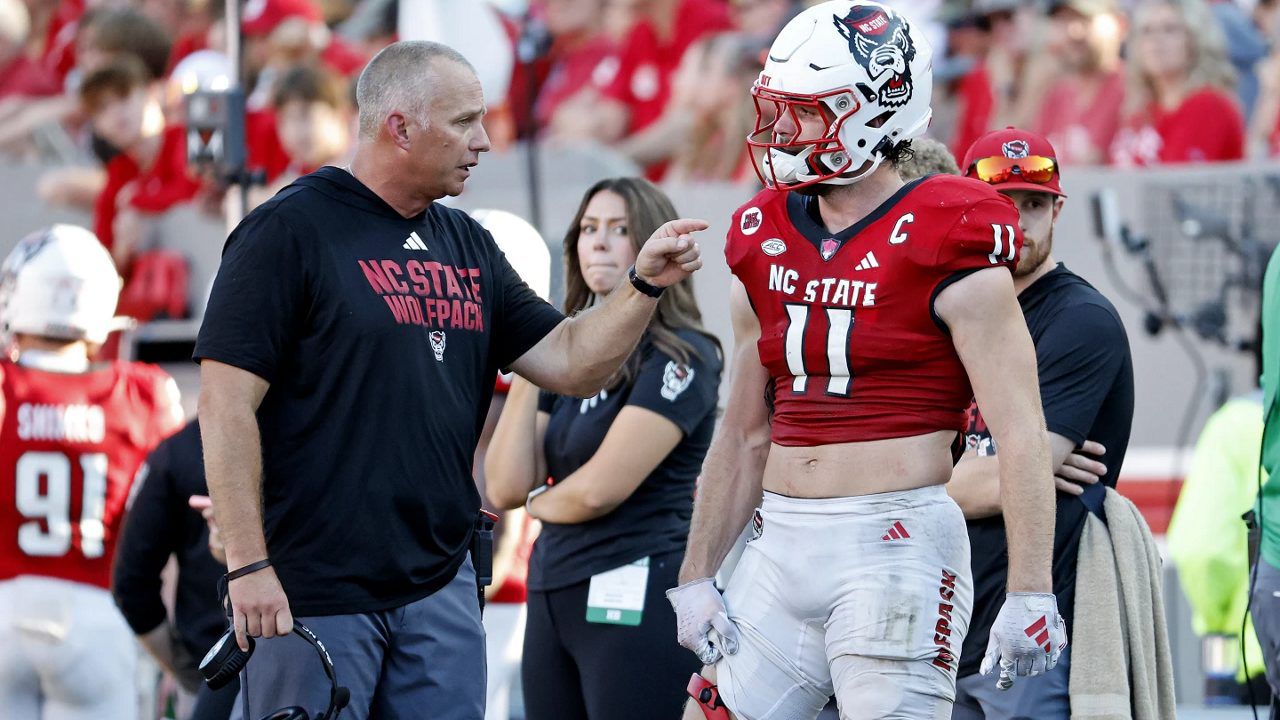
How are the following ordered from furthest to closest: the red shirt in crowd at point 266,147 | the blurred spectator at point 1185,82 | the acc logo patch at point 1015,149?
the red shirt in crowd at point 266,147, the blurred spectator at point 1185,82, the acc logo patch at point 1015,149

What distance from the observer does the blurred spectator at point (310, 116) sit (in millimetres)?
9070

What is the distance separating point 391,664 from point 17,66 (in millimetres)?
9414

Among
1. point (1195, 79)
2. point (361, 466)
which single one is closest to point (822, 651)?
point (361, 466)

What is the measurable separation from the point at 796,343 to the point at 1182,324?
5225 millimetres

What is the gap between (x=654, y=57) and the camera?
36.7 feet

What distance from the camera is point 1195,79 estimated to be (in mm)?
9109

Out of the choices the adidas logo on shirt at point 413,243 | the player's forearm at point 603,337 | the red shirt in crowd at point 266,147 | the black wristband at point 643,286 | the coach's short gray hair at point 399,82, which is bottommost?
the player's forearm at point 603,337

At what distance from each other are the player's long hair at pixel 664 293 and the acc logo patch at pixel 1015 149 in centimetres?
111

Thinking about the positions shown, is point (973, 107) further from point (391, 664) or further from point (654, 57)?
point (391, 664)

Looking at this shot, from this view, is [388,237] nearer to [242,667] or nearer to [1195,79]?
[242,667]

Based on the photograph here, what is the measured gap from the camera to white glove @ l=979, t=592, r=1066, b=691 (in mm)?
3510

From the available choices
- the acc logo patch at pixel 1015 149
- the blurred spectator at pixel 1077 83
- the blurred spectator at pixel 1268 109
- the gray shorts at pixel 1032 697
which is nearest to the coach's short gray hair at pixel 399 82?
the acc logo patch at pixel 1015 149

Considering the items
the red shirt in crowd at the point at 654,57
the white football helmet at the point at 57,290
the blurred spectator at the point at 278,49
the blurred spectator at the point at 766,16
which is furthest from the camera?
the red shirt in crowd at the point at 654,57

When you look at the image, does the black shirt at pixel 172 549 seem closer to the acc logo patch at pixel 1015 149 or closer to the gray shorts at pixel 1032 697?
the gray shorts at pixel 1032 697
